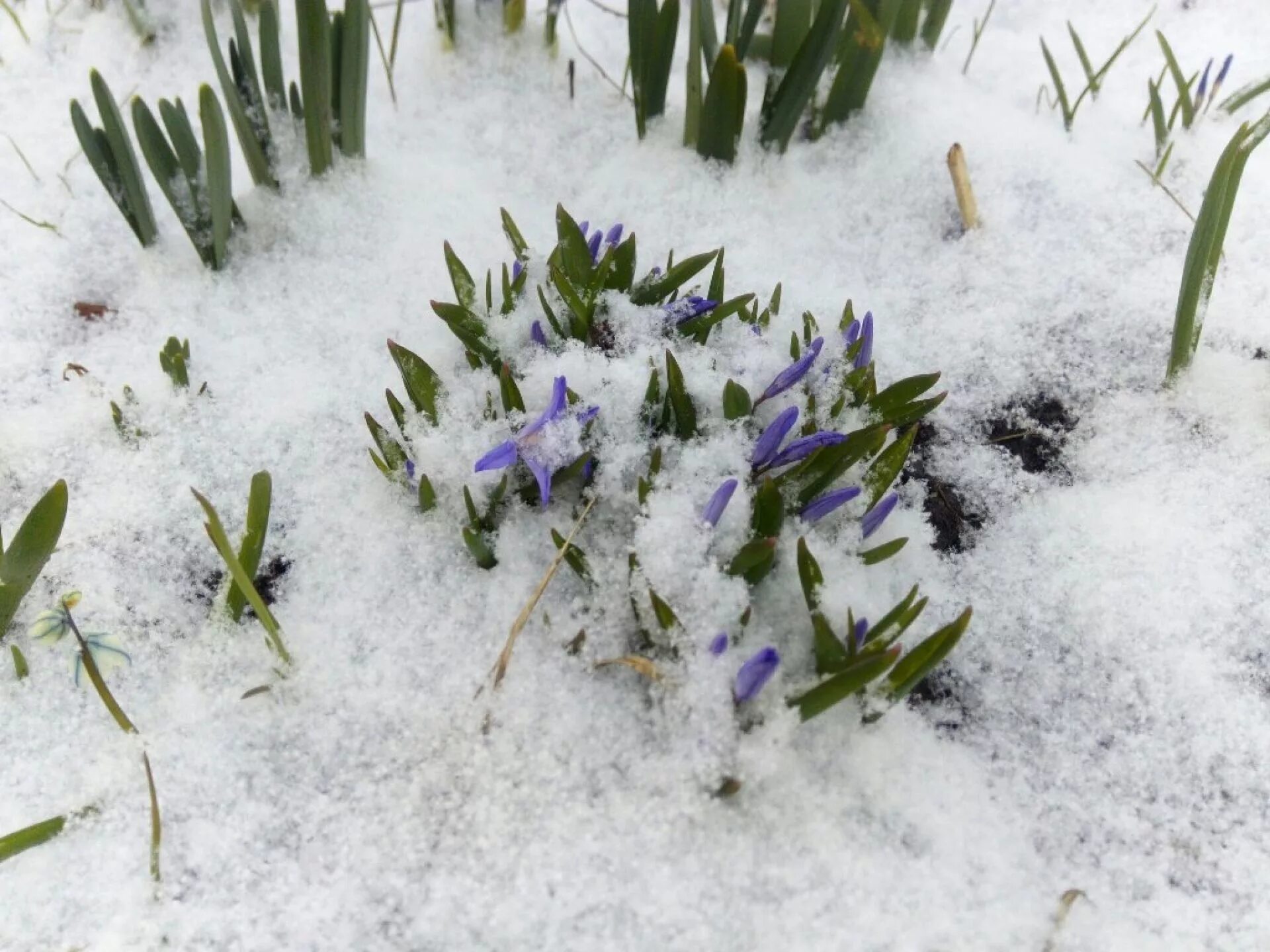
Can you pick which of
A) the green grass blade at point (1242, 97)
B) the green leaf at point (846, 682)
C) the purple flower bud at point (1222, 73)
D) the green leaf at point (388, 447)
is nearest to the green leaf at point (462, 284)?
the green leaf at point (388, 447)

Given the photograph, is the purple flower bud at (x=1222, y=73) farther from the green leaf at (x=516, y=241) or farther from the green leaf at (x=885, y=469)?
the green leaf at (x=516, y=241)

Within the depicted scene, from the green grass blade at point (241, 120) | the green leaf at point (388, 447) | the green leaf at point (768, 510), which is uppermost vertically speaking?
the green grass blade at point (241, 120)

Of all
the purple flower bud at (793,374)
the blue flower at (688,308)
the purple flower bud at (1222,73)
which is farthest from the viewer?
the purple flower bud at (1222,73)

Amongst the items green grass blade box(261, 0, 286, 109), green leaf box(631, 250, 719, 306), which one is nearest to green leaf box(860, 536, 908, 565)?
green leaf box(631, 250, 719, 306)

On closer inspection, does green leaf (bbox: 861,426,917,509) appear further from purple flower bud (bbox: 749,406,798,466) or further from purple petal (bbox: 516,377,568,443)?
purple petal (bbox: 516,377,568,443)

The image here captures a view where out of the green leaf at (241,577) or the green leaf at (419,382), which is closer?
the green leaf at (241,577)

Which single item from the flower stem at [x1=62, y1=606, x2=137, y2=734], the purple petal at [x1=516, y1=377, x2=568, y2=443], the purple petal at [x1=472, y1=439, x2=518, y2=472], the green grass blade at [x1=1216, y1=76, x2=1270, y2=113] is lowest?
the flower stem at [x1=62, y1=606, x2=137, y2=734]

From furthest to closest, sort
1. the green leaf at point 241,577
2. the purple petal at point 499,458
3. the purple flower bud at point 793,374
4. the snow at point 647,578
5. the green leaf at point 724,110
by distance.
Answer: the green leaf at point 724,110, the purple flower bud at point 793,374, the purple petal at point 499,458, the snow at point 647,578, the green leaf at point 241,577

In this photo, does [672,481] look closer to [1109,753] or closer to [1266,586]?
[1109,753]
